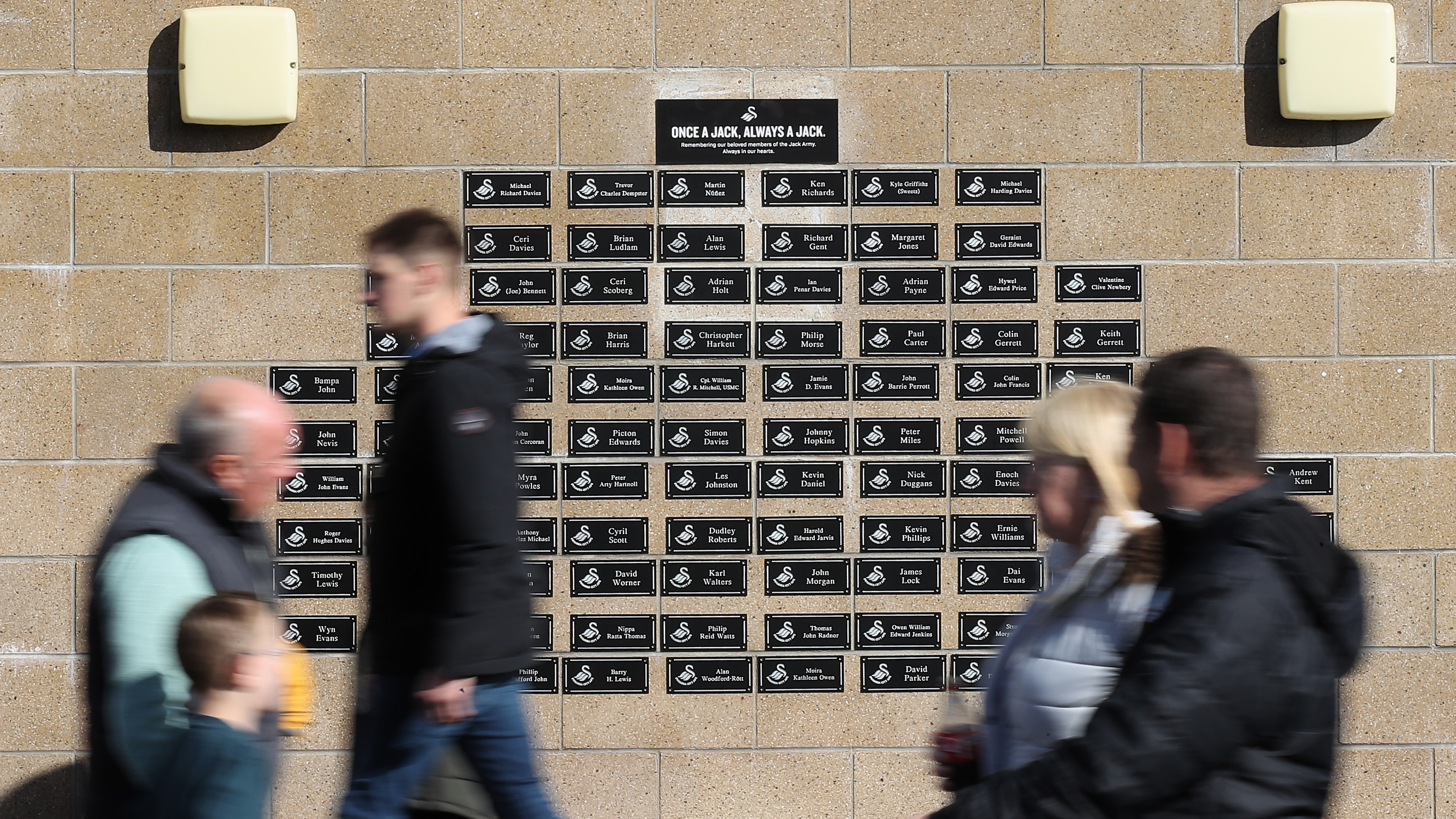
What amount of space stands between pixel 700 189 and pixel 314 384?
4.98 feet

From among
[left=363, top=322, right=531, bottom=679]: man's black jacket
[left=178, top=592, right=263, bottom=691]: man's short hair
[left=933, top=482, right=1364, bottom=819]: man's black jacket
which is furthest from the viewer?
[left=363, top=322, right=531, bottom=679]: man's black jacket

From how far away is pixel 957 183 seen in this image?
14.5 ft

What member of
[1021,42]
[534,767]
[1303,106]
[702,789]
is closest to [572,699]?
[702,789]

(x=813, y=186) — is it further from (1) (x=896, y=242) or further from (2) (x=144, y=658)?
(2) (x=144, y=658)

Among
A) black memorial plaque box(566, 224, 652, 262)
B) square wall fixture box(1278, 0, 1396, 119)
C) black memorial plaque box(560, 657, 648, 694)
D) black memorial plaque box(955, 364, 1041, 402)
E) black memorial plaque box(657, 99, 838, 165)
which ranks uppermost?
square wall fixture box(1278, 0, 1396, 119)

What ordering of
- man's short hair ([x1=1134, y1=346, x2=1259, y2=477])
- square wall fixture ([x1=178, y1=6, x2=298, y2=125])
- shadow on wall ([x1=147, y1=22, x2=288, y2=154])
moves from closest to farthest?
man's short hair ([x1=1134, y1=346, x2=1259, y2=477]) < square wall fixture ([x1=178, y1=6, x2=298, y2=125]) < shadow on wall ([x1=147, y1=22, x2=288, y2=154])

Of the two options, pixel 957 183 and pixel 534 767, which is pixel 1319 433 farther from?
pixel 534 767

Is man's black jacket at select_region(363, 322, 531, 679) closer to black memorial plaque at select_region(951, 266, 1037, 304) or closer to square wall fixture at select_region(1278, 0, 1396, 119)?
black memorial plaque at select_region(951, 266, 1037, 304)

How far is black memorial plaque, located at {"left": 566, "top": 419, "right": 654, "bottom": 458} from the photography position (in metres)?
4.39

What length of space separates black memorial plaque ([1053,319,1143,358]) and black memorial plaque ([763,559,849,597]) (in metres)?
1.09

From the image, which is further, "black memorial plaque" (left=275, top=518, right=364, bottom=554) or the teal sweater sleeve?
"black memorial plaque" (left=275, top=518, right=364, bottom=554)

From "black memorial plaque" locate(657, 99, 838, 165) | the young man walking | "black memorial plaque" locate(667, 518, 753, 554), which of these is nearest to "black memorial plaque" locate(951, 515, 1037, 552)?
"black memorial plaque" locate(667, 518, 753, 554)

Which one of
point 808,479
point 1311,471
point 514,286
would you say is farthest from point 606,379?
point 1311,471

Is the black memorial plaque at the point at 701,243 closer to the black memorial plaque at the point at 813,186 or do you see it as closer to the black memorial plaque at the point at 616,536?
the black memorial plaque at the point at 813,186
